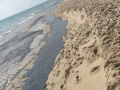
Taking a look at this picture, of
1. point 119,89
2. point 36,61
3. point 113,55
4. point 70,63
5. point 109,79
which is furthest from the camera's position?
point 36,61

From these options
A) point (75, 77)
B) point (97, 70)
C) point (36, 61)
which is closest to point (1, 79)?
point (36, 61)

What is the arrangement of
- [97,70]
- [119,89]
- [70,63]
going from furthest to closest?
[70,63] → [97,70] → [119,89]

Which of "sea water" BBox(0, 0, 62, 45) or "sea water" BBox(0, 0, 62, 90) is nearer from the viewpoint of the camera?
"sea water" BBox(0, 0, 62, 90)

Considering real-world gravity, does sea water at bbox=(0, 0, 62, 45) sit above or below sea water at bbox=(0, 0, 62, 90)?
above

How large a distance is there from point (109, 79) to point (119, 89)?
0.89 feet

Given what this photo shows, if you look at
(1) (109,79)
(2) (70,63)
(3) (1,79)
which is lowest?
(3) (1,79)

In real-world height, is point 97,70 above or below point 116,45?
below

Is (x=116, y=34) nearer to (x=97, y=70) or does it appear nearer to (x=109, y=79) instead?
(x=97, y=70)

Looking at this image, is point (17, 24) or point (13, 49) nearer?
point (13, 49)

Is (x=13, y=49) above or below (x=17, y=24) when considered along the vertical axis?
below

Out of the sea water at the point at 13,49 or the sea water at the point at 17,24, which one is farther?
the sea water at the point at 17,24

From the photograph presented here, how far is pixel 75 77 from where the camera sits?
3533mm

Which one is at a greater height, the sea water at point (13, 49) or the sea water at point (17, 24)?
the sea water at point (17, 24)

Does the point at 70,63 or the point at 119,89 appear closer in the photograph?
the point at 119,89
